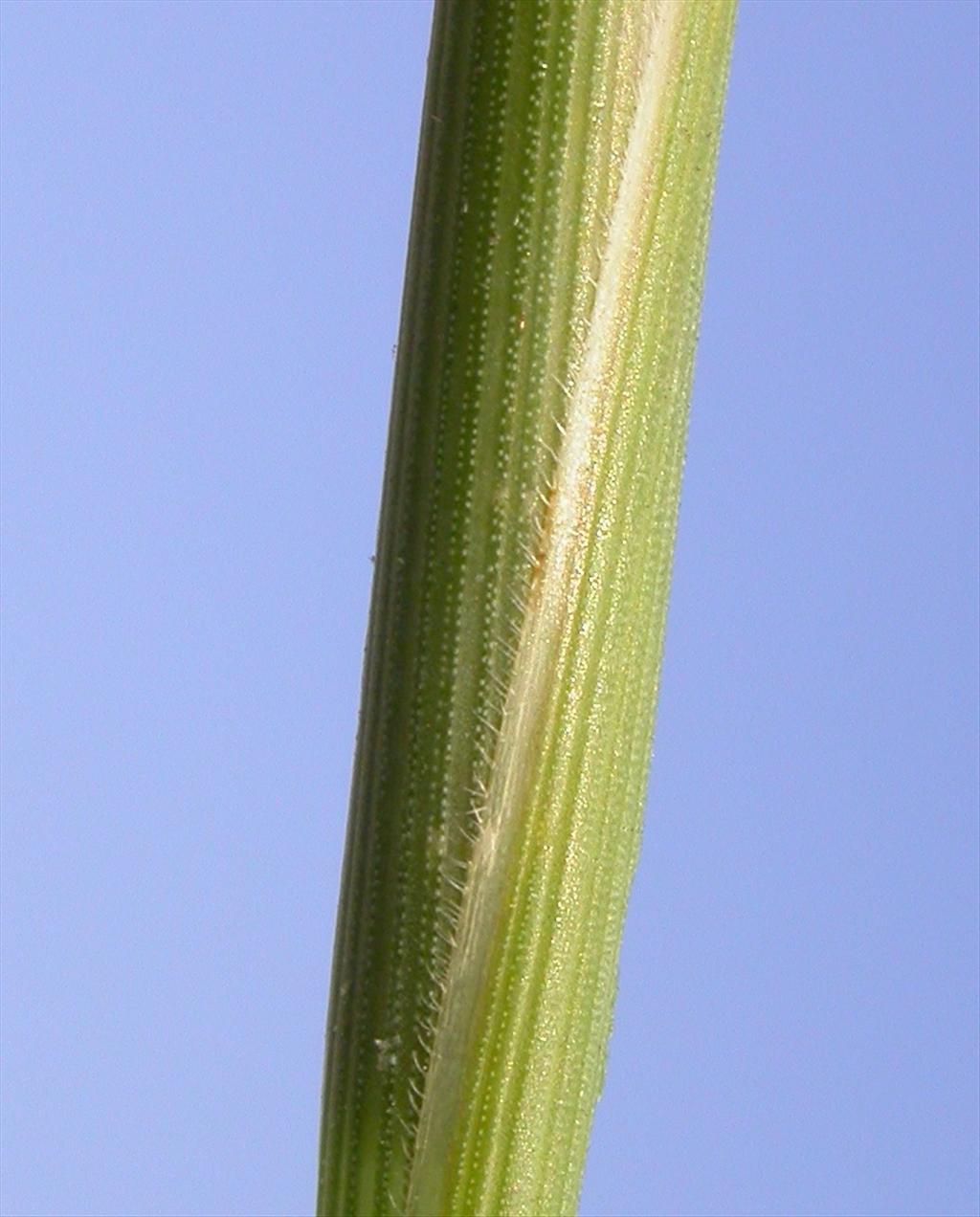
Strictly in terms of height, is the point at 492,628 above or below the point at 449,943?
above

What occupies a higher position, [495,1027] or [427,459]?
[427,459]

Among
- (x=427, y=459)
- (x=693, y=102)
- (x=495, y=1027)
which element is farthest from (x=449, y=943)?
(x=693, y=102)

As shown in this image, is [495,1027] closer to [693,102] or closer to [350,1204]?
[350,1204]

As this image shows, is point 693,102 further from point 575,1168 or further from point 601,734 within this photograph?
point 575,1168

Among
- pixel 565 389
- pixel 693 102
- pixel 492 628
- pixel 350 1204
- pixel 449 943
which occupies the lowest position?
pixel 350 1204

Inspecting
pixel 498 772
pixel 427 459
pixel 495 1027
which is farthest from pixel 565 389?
pixel 495 1027

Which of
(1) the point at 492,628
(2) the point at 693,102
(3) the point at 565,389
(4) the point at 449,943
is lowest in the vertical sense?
(4) the point at 449,943
